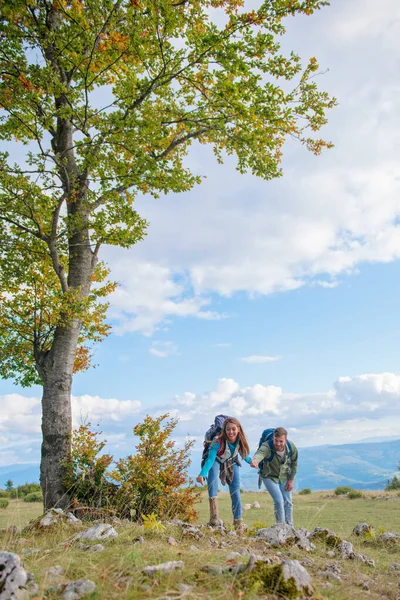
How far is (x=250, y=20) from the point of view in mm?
10266

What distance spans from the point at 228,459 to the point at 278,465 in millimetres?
1037

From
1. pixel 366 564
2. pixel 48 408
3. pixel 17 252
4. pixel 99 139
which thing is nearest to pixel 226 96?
pixel 99 139

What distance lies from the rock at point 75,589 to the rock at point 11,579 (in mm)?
242

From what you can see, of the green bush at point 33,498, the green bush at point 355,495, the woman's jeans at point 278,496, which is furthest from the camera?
the green bush at point 33,498

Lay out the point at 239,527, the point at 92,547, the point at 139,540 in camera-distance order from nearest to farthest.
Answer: the point at 92,547, the point at 139,540, the point at 239,527

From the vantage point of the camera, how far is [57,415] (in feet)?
36.8

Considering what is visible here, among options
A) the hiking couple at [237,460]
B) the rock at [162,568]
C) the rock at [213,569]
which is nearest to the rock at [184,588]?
the rock at [162,568]

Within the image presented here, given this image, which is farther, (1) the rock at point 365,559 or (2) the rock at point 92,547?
(1) the rock at point 365,559

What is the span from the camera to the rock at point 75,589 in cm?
356

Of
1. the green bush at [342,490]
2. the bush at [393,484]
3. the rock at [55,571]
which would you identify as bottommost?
the bush at [393,484]

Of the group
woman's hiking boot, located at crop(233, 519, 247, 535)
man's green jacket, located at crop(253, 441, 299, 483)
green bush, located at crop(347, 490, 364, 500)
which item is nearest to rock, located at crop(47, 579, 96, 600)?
woman's hiking boot, located at crop(233, 519, 247, 535)

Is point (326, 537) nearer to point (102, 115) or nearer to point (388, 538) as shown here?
point (388, 538)

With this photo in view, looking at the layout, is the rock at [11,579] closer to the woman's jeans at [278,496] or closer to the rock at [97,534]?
the rock at [97,534]

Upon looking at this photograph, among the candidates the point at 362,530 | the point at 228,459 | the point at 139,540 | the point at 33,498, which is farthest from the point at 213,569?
the point at 33,498
